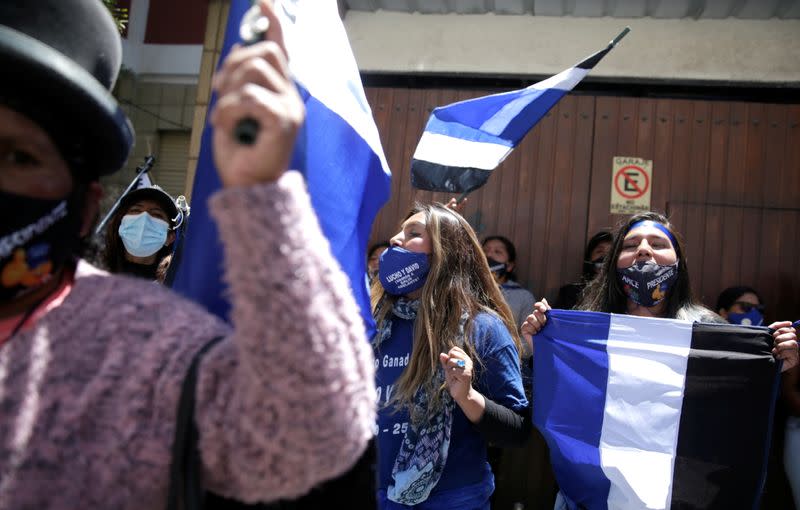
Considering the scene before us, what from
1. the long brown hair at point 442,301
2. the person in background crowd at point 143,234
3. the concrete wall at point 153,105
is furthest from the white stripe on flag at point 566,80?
the concrete wall at point 153,105

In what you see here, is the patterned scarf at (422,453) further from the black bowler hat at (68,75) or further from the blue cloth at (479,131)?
the black bowler hat at (68,75)

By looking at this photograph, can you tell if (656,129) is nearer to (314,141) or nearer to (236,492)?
(314,141)

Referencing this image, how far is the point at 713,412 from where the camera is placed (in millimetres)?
2457

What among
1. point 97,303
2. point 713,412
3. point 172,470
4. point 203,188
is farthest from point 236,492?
point 713,412

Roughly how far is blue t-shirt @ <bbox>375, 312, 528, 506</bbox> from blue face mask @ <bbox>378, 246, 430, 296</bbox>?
0.30 metres

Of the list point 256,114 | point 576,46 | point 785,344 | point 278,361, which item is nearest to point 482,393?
point 785,344

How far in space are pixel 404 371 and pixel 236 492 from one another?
164 centimetres

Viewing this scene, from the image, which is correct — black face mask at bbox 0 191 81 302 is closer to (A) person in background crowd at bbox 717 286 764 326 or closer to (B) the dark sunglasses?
(A) person in background crowd at bbox 717 286 764 326

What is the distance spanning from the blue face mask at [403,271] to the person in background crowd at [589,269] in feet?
7.10

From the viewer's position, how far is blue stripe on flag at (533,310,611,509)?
248cm

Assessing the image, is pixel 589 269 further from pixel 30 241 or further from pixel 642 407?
pixel 30 241

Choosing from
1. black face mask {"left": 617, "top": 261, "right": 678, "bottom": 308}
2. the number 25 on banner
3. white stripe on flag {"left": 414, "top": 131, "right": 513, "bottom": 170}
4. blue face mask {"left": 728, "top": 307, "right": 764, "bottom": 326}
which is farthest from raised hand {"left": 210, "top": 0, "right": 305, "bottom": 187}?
the number 25 on banner

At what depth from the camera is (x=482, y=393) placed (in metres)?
2.58

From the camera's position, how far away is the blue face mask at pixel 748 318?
3.93 metres
